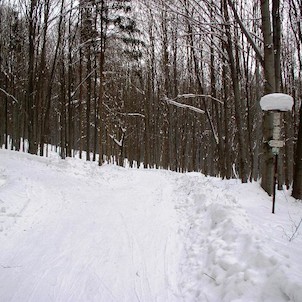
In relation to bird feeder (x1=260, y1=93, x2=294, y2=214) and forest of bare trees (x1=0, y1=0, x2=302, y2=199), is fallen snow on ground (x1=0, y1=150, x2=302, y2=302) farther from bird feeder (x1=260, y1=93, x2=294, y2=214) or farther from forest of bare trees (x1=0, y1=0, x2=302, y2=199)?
forest of bare trees (x1=0, y1=0, x2=302, y2=199)

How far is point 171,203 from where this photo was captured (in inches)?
369

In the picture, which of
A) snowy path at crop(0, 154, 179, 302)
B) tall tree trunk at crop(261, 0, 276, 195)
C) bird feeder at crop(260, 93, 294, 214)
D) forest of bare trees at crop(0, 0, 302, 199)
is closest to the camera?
snowy path at crop(0, 154, 179, 302)

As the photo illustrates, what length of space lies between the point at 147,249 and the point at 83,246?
3.98ft

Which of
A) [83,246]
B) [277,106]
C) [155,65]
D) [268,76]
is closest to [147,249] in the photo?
[83,246]

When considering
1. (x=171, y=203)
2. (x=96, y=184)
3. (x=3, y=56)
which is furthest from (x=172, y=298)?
(x=3, y=56)

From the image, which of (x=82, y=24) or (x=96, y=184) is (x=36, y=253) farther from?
(x=82, y=24)

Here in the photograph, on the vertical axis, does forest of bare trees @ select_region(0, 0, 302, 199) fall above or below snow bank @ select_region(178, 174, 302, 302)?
above

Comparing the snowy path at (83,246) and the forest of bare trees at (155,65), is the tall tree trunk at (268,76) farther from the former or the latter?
the snowy path at (83,246)

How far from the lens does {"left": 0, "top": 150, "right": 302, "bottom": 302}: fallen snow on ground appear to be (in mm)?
3633

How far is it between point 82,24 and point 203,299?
63.1 ft

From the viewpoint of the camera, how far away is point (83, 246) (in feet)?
17.6

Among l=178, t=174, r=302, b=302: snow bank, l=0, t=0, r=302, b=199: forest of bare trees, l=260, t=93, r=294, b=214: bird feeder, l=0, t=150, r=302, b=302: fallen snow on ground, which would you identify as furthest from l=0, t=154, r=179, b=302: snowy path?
l=0, t=0, r=302, b=199: forest of bare trees

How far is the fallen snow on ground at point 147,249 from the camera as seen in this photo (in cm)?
363

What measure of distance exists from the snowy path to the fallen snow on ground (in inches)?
0.6
